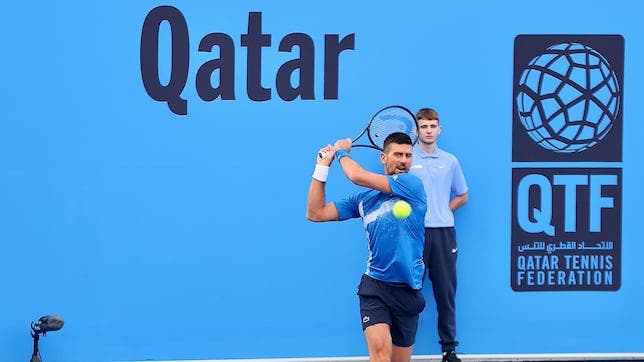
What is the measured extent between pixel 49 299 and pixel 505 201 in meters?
3.05

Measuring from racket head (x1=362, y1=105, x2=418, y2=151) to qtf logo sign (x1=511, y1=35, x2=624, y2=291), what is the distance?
825 millimetres

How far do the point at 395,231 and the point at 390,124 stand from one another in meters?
1.04

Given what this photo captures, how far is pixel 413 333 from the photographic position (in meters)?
6.45

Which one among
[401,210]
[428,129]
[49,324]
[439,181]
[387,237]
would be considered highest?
[428,129]

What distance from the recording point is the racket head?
709cm

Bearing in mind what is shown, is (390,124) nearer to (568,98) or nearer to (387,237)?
(387,237)

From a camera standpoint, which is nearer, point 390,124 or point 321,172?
point 321,172

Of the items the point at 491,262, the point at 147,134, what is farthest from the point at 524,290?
the point at 147,134

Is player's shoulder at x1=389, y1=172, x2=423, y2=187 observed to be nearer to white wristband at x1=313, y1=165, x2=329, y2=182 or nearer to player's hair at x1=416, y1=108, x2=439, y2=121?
white wristband at x1=313, y1=165, x2=329, y2=182

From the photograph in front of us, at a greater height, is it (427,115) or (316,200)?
(427,115)

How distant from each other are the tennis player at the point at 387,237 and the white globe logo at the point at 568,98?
1.49m

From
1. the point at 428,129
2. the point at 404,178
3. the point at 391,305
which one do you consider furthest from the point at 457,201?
the point at 391,305

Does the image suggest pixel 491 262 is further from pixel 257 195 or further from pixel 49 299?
pixel 49 299

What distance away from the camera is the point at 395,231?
20.6 ft
